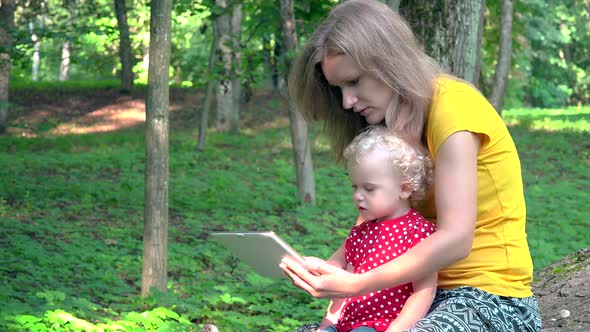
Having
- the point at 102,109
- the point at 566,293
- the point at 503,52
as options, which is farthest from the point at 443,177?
the point at 102,109

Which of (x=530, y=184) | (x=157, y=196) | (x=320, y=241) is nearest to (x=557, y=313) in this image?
(x=157, y=196)

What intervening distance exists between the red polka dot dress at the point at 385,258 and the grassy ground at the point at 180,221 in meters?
0.68

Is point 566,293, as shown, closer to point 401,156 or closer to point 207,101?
point 401,156

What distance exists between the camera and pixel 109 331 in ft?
18.4

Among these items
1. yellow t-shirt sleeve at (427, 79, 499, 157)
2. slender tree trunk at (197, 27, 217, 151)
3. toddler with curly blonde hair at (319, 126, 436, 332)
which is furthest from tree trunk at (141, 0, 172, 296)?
slender tree trunk at (197, 27, 217, 151)

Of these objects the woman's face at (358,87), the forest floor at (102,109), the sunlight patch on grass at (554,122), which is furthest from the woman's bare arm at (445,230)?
the sunlight patch on grass at (554,122)

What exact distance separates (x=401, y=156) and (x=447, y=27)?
9.30 ft

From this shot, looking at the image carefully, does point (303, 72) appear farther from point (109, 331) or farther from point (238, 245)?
point (109, 331)

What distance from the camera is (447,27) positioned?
550 centimetres

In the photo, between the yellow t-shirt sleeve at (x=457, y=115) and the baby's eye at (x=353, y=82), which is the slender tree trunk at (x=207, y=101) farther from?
the yellow t-shirt sleeve at (x=457, y=115)

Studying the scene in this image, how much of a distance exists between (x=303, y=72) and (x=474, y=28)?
8.83 ft

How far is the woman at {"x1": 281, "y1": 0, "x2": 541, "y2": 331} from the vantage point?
277 cm

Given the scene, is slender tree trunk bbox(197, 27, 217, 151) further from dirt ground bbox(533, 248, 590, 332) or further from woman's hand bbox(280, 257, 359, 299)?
woman's hand bbox(280, 257, 359, 299)

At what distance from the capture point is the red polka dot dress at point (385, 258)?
2.92 metres
